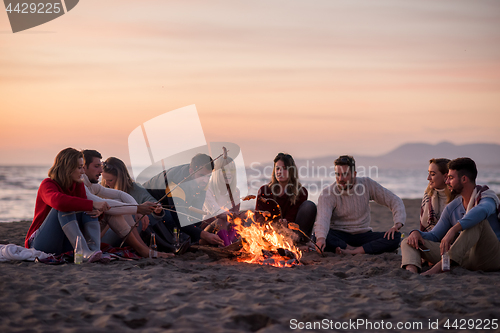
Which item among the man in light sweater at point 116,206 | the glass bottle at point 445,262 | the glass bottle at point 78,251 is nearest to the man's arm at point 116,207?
the man in light sweater at point 116,206

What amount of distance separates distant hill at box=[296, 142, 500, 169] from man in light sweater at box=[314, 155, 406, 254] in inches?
1637

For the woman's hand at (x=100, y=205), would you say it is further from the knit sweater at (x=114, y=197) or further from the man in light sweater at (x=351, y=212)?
the man in light sweater at (x=351, y=212)

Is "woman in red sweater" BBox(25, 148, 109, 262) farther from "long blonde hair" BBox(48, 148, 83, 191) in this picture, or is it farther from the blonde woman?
the blonde woman

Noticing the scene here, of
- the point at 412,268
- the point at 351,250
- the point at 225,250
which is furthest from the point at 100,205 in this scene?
the point at 412,268

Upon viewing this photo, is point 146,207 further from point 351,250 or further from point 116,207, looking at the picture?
point 351,250

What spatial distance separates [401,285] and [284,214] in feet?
8.27

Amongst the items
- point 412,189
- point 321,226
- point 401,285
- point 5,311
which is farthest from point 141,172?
point 412,189

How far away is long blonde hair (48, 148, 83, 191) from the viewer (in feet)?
15.7

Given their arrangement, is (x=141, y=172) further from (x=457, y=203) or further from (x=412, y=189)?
(x=412, y=189)

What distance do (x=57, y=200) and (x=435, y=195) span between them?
4440mm

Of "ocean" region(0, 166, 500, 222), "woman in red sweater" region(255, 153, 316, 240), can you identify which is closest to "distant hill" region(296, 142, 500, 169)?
"ocean" region(0, 166, 500, 222)

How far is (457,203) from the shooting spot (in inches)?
189

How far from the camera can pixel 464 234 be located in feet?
14.5

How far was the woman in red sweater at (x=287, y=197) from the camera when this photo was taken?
20.6ft
